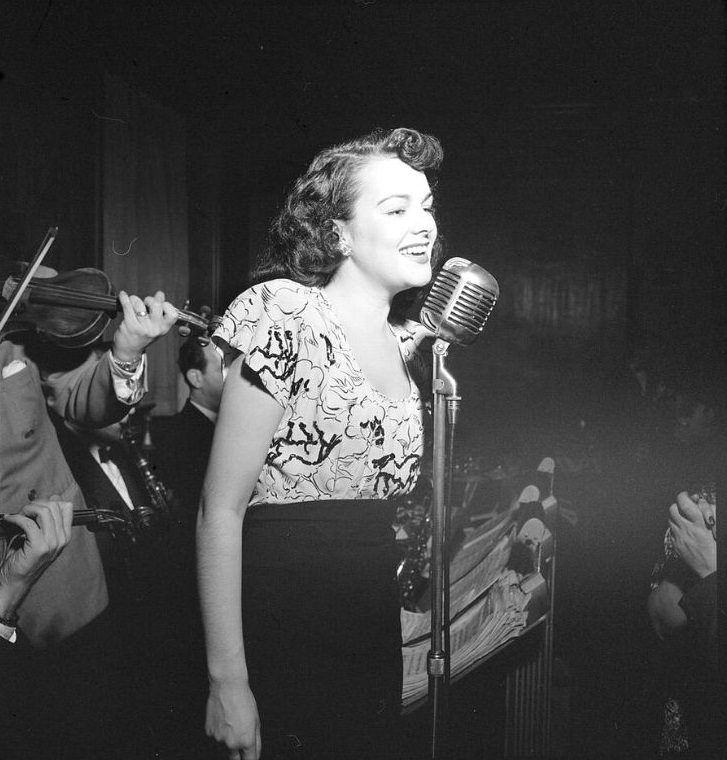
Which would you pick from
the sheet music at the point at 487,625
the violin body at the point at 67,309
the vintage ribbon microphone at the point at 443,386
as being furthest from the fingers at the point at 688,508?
the violin body at the point at 67,309

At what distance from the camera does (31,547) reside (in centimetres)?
148

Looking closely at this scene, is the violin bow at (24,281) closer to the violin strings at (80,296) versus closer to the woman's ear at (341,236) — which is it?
the violin strings at (80,296)

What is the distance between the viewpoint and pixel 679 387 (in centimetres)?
178

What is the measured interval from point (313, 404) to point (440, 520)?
0.30 meters

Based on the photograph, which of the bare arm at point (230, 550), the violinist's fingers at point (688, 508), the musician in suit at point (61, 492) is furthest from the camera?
the violinist's fingers at point (688, 508)

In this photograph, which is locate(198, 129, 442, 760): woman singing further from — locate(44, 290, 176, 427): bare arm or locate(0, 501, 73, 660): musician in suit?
locate(0, 501, 73, 660): musician in suit

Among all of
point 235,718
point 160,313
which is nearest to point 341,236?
point 160,313

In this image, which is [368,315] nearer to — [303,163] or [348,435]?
[348,435]

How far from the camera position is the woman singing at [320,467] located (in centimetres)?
114

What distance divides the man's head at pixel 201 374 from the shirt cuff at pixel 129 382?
121 millimetres

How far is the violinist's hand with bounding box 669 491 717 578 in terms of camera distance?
5.41 ft

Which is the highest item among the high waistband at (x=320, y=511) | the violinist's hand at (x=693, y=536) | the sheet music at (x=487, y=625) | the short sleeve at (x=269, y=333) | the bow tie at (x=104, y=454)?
the short sleeve at (x=269, y=333)

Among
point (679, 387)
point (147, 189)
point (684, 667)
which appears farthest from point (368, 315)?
point (684, 667)

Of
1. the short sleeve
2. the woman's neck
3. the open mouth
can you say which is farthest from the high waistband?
the open mouth
